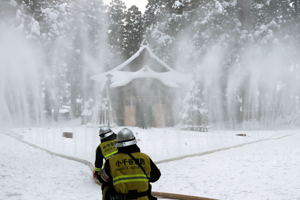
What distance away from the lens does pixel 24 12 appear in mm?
42125

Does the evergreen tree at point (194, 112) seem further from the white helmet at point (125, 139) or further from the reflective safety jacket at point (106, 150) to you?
the white helmet at point (125, 139)

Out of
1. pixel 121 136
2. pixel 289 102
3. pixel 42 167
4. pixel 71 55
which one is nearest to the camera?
pixel 121 136

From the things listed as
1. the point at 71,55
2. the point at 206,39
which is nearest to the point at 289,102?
the point at 206,39

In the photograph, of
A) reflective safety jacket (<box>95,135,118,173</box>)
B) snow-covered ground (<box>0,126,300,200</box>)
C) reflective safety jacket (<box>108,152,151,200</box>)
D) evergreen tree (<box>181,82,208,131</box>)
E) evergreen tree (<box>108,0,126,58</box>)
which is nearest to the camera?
reflective safety jacket (<box>108,152,151,200</box>)

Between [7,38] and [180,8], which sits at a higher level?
[180,8]

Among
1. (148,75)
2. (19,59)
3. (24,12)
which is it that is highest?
(24,12)

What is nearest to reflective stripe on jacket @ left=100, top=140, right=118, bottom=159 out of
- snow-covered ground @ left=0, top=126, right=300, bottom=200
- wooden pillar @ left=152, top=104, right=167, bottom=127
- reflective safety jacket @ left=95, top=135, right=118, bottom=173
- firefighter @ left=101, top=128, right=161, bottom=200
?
reflective safety jacket @ left=95, top=135, right=118, bottom=173

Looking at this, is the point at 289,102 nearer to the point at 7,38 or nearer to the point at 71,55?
the point at 71,55

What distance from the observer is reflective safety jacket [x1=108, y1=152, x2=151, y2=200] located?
451cm

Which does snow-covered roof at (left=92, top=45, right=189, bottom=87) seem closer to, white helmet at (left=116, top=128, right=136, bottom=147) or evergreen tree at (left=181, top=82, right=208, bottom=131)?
evergreen tree at (left=181, top=82, right=208, bottom=131)

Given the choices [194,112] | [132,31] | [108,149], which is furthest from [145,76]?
[132,31]

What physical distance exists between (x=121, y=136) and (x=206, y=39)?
1260 inches

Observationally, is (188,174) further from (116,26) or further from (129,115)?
(116,26)

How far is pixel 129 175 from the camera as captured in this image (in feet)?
14.8
